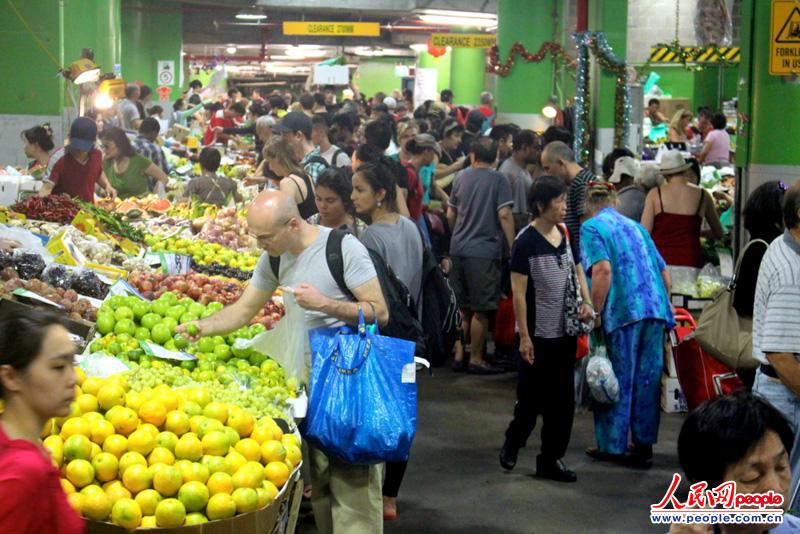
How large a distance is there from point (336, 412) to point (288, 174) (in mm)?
3727

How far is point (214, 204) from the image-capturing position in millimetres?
12281

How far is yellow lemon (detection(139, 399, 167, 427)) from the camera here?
4.80 metres

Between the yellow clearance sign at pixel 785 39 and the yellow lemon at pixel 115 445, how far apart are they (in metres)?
7.50

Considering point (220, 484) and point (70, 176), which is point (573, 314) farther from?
point (70, 176)

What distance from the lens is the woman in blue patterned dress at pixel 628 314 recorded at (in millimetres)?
7691

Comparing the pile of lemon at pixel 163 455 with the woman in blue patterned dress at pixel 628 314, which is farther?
the woman in blue patterned dress at pixel 628 314

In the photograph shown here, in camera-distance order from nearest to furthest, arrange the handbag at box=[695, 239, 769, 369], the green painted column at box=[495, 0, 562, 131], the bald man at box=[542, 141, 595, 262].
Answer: the handbag at box=[695, 239, 769, 369]
the bald man at box=[542, 141, 595, 262]
the green painted column at box=[495, 0, 562, 131]

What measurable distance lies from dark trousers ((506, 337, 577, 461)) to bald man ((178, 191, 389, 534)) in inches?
82.8

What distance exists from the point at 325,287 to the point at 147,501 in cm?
139

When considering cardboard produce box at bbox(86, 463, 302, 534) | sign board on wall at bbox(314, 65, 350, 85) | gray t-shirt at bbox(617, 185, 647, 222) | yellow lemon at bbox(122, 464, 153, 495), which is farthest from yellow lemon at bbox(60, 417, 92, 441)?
sign board on wall at bbox(314, 65, 350, 85)

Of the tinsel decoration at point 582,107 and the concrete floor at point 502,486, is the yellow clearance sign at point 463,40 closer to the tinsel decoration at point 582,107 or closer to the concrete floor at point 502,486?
the tinsel decoration at point 582,107

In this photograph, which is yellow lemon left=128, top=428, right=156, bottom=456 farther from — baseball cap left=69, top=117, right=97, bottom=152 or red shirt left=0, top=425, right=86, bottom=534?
baseball cap left=69, top=117, right=97, bottom=152

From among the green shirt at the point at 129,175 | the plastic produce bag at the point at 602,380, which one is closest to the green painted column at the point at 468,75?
the green shirt at the point at 129,175

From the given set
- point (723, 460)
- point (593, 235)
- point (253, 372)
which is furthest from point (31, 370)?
point (593, 235)
